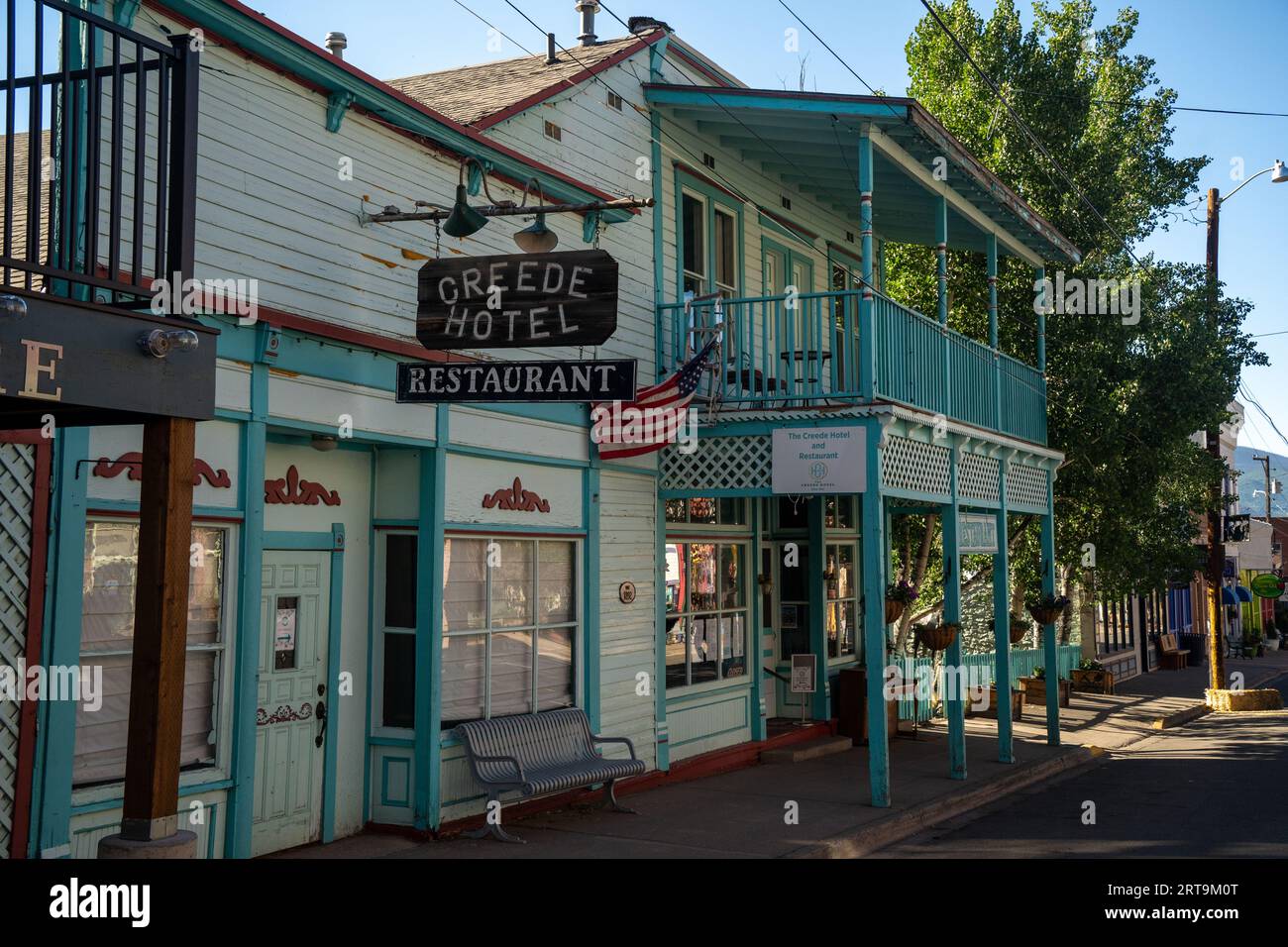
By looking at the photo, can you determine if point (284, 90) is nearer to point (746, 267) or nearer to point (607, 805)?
point (607, 805)

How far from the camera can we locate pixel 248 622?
7371 millimetres

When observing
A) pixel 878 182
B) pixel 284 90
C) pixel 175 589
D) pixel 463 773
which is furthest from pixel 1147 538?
→ pixel 175 589

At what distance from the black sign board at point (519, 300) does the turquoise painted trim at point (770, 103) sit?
14.8 ft

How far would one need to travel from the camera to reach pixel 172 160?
5137 millimetres

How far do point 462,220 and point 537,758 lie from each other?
4.40 meters

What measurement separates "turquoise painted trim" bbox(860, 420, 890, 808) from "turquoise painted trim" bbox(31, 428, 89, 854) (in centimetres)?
635

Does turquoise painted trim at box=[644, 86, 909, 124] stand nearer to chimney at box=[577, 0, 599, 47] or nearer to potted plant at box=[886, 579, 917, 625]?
chimney at box=[577, 0, 599, 47]

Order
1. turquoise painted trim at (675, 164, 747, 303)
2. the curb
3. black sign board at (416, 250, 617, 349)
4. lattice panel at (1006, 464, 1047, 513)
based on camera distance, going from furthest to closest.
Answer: lattice panel at (1006, 464, 1047, 513), turquoise painted trim at (675, 164, 747, 303), the curb, black sign board at (416, 250, 617, 349)

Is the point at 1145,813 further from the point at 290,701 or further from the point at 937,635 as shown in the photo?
the point at 290,701

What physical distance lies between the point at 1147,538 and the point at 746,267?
376 inches

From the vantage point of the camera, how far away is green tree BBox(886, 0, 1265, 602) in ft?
59.3

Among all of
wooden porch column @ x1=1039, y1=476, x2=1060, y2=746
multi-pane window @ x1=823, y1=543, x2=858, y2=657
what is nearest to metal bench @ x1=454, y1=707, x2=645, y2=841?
multi-pane window @ x1=823, y1=543, x2=858, y2=657

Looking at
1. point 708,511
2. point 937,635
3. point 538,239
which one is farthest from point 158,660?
point 937,635

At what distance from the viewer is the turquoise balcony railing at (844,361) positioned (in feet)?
36.0
